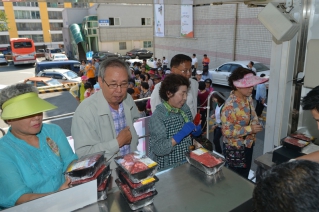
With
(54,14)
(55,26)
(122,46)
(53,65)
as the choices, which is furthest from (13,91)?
(54,14)

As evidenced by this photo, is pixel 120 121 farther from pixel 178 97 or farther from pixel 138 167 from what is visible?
pixel 138 167

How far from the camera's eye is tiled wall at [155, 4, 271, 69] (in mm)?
12391

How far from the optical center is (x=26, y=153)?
1462mm

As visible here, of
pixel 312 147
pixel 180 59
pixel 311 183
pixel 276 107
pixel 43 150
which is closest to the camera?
pixel 311 183

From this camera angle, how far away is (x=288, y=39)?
8.44 ft

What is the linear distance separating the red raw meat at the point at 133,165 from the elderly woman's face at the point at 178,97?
76cm

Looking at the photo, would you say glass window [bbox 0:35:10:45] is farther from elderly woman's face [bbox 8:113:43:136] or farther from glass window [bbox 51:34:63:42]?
elderly woman's face [bbox 8:113:43:136]

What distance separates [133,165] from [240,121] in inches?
62.6

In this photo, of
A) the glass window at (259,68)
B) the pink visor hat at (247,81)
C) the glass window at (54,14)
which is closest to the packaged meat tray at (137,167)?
the pink visor hat at (247,81)

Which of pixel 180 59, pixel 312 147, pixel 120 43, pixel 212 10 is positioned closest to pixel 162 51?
pixel 212 10

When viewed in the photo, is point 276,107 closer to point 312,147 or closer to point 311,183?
point 312,147

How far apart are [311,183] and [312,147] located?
4.91ft

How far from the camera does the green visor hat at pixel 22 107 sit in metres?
1.33

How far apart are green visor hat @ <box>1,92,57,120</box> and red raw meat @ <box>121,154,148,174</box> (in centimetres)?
58
